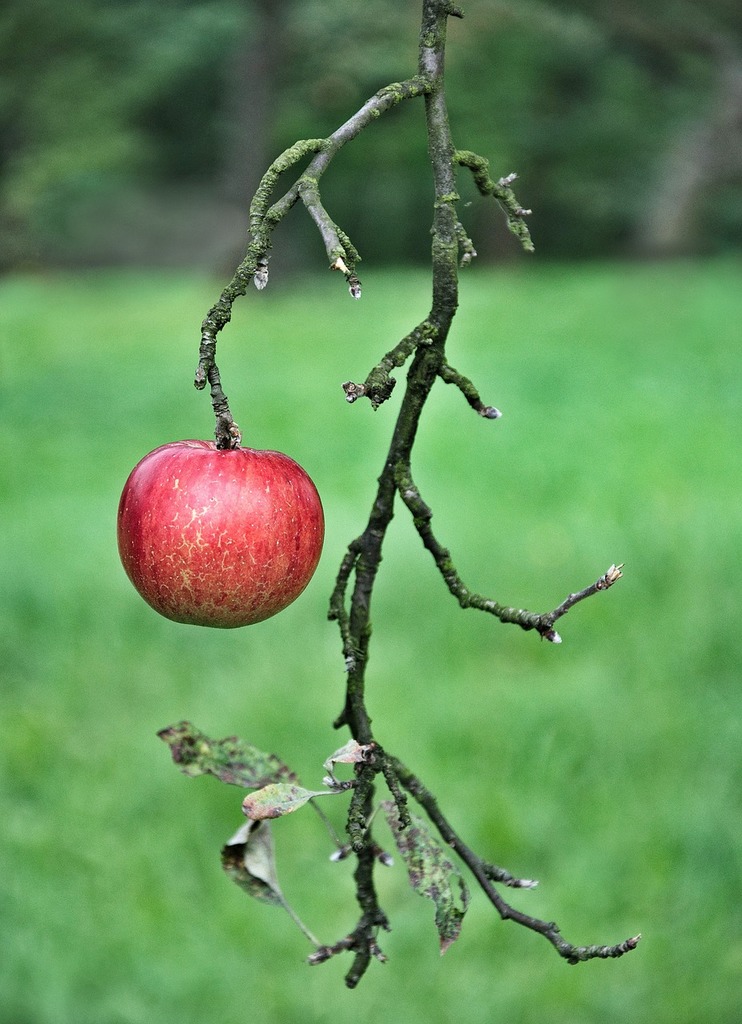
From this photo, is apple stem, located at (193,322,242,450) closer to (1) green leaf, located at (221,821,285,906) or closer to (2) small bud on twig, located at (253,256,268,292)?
(2) small bud on twig, located at (253,256,268,292)

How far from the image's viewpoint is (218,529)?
853 millimetres

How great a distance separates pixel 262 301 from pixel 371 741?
1199 centimetres

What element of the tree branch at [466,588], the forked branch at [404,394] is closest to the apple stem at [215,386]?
the forked branch at [404,394]

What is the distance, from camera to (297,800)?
80 centimetres

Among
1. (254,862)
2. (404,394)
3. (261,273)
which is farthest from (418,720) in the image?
(261,273)

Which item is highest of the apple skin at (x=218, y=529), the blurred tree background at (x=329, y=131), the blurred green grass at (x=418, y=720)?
the blurred tree background at (x=329, y=131)

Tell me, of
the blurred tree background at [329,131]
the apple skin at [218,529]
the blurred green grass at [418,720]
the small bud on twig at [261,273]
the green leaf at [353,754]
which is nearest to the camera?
the small bud on twig at [261,273]

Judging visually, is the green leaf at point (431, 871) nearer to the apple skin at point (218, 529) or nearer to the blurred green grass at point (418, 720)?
the apple skin at point (218, 529)

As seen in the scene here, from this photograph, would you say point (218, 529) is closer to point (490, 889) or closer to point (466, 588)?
point (466, 588)

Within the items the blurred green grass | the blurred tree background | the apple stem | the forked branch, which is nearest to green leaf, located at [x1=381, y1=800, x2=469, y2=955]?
the forked branch

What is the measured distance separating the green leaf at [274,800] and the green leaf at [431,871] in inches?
2.7

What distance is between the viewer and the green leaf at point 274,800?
0.80m

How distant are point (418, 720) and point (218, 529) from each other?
2865 millimetres

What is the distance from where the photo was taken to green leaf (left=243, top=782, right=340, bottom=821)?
80cm
